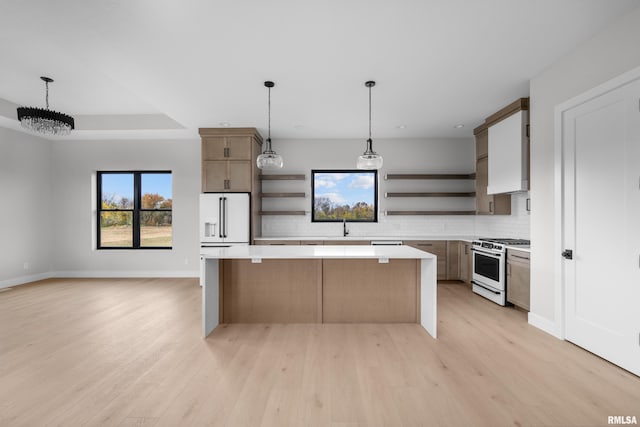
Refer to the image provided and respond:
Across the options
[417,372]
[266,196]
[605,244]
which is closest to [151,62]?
[266,196]

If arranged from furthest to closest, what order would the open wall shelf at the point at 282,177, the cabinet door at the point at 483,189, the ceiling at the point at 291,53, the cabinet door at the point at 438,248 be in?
the open wall shelf at the point at 282,177, the cabinet door at the point at 438,248, the cabinet door at the point at 483,189, the ceiling at the point at 291,53

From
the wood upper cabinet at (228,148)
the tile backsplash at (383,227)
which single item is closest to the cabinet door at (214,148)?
the wood upper cabinet at (228,148)

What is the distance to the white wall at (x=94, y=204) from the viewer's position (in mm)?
5984

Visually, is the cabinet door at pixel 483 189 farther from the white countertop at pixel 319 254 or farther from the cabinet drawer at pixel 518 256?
the white countertop at pixel 319 254

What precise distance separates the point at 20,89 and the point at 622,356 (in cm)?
733

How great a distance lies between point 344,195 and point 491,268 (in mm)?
2851

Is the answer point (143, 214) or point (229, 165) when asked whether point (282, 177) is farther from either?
point (143, 214)

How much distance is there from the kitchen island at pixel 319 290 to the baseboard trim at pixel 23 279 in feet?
15.1

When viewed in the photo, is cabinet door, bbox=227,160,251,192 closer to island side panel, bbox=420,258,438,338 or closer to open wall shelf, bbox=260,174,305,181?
open wall shelf, bbox=260,174,305,181

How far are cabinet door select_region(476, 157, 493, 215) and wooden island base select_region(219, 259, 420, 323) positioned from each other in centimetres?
238

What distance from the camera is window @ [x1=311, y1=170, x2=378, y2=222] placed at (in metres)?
6.09

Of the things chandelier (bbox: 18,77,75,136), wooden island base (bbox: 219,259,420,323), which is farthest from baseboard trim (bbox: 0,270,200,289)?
chandelier (bbox: 18,77,75,136)

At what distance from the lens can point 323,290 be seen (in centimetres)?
351

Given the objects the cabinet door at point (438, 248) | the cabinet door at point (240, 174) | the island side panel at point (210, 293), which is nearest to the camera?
the island side panel at point (210, 293)
